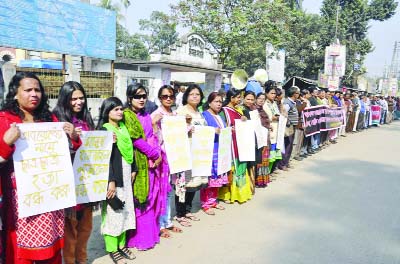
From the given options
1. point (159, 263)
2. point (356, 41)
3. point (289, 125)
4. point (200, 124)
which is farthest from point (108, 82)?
point (356, 41)

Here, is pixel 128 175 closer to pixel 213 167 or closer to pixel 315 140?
pixel 213 167

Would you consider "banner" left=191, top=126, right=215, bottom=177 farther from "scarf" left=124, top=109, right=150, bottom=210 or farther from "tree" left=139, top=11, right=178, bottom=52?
"tree" left=139, top=11, right=178, bottom=52

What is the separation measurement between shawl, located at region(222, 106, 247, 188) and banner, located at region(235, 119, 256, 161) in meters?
0.06

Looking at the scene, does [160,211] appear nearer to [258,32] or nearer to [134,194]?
[134,194]

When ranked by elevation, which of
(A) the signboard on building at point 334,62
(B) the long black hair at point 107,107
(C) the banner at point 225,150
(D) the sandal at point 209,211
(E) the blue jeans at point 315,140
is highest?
(A) the signboard on building at point 334,62

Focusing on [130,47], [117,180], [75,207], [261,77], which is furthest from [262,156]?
[130,47]

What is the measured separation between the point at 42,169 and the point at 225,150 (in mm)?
2768

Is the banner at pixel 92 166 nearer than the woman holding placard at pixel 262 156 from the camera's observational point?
Yes

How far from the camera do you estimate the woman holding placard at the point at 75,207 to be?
2764 millimetres

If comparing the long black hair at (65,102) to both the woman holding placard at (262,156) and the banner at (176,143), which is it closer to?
the banner at (176,143)

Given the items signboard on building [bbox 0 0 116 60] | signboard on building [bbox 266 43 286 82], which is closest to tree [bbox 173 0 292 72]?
signboard on building [bbox 266 43 286 82]

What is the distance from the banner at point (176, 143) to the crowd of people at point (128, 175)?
0.21 feet

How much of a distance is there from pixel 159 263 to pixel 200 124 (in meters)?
1.76

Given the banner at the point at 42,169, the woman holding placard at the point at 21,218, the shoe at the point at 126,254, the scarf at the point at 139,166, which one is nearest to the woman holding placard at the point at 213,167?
the scarf at the point at 139,166
